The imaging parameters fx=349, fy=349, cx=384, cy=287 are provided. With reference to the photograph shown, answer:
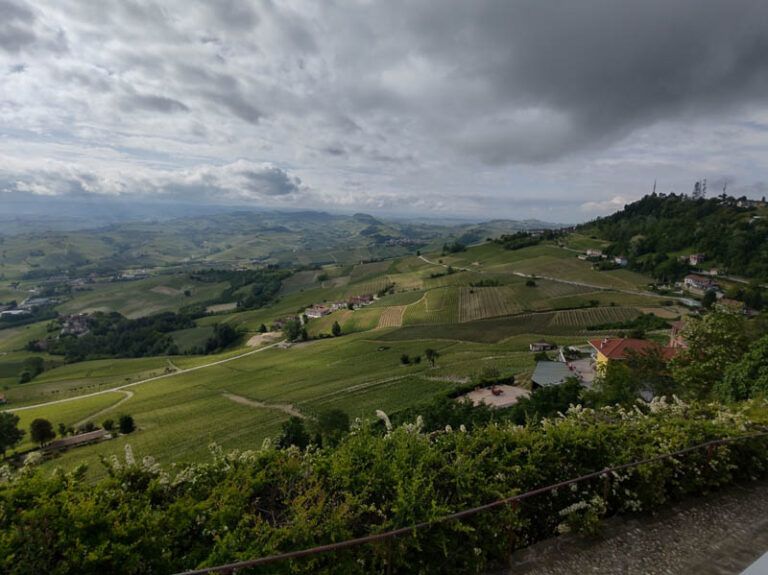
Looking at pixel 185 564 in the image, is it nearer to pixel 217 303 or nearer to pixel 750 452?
pixel 750 452

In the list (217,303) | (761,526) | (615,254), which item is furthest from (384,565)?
(217,303)

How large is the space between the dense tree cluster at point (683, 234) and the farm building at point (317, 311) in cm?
10397

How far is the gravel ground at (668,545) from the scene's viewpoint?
5344 millimetres

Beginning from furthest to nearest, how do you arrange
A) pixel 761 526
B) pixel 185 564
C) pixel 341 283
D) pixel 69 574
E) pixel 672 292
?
pixel 341 283 < pixel 672 292 < pixel 761 526 < pixel 185 564 < pixel 69 574

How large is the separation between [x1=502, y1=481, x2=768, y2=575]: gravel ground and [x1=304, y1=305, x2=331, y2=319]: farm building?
111 metres

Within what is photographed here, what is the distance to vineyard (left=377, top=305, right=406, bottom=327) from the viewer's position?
86.7 m

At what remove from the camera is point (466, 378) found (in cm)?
4588

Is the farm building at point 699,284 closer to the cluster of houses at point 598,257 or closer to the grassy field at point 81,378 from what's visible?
the cluster of houses at point 598,257

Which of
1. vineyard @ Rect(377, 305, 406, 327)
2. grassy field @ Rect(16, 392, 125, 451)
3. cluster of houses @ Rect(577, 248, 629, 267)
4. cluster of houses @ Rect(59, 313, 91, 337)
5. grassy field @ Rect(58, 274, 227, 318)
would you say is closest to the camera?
grassy field @ Rect(16, 392, 125, 451)

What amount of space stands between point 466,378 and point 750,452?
39.4m

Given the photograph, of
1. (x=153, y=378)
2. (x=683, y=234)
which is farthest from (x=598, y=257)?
(x=153, y=378)

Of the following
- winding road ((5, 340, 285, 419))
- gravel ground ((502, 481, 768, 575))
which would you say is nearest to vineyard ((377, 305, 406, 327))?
winding road ((5, 340, 285, 419))

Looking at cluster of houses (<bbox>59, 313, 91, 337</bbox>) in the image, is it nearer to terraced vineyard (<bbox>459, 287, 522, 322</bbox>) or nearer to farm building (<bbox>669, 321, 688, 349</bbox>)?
terraced vineyard (<bbox>459, 287, 522, 322</bbox>)

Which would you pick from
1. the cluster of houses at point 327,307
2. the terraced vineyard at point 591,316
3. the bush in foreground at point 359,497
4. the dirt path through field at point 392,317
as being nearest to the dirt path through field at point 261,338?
the cluster of houses at point 327,307
